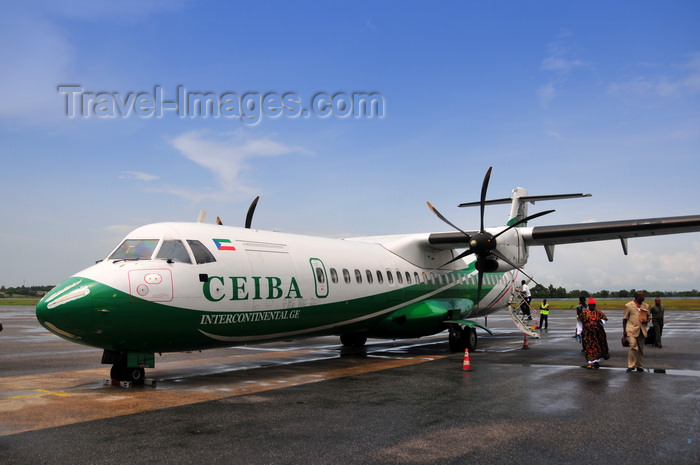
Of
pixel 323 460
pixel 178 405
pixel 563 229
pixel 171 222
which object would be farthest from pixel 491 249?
pixel 323 460

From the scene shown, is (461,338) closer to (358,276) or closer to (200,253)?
(358,276)

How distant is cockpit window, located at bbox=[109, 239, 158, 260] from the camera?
32.9ft

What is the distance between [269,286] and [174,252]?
7.06 ft

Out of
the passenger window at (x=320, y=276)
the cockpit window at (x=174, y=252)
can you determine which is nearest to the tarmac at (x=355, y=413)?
the passenger window at (x=320, y=276)

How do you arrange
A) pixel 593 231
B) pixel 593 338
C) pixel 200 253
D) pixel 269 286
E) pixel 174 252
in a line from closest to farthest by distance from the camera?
pixel 174 252 < pixel 200 253 < pixel 269 286 < pixel 593 338 < pixel 593 231

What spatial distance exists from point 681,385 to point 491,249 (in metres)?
6.29

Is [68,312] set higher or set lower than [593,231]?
lower

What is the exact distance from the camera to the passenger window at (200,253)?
10.4m

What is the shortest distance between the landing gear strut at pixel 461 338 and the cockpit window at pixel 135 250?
9.96 meters

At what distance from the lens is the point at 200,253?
34.4 ft

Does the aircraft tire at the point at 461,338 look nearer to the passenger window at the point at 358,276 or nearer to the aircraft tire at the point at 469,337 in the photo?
the aircraft tire at the point at 469,337

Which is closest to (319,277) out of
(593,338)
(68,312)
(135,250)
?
(135,250)

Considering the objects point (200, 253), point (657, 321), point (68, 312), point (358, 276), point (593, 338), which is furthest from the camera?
point (657, 321)

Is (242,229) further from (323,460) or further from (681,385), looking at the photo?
(681,385)
